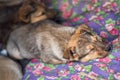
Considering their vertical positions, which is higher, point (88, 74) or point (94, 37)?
point (94, 37)

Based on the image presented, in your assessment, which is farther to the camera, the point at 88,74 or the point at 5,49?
Result: the point at 5,49

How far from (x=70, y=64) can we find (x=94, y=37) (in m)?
0.27

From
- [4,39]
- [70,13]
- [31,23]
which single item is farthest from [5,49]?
[70,13]

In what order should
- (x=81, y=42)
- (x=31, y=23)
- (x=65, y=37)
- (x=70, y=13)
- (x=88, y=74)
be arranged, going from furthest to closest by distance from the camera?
(x=70, y=13) < (x=31, y=23) < (x=65, y=37) < (x=81, y=42) < (x=88, y=74)

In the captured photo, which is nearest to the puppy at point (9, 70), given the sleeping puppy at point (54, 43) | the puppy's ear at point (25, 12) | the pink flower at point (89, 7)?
the sleeping puppy at point (54, 43)

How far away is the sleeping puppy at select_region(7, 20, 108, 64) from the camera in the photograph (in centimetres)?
198

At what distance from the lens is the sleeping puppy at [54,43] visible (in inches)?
77.8

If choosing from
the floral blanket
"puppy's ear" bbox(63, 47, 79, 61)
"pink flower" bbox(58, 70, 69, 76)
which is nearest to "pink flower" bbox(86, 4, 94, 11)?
the floral blanket

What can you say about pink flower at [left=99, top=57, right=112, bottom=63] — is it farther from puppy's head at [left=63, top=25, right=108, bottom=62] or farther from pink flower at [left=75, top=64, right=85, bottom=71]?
pink flower at [left=75, top=64, right=85, bottom=71]

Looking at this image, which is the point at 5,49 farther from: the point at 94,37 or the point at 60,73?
the point at 94,37

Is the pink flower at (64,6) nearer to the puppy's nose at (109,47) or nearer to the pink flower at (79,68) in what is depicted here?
the puppy's nose at (109,47)

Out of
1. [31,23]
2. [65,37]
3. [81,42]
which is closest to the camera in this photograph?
[81,42]

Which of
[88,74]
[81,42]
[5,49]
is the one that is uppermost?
[81,42]

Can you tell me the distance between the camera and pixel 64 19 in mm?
2678
